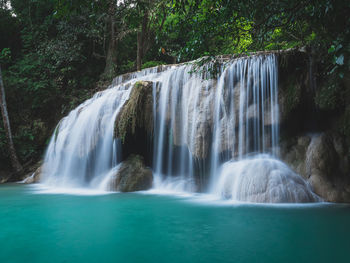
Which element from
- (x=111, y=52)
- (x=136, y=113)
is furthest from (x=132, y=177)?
(x=111, y=52)

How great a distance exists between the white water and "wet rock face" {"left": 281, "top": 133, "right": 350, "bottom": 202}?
28cm

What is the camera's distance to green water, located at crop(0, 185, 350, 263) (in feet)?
10.3

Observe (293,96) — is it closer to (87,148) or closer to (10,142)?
(87,148)

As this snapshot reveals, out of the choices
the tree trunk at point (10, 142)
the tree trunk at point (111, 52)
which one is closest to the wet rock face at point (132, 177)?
the tree trunk at point (10, 142)

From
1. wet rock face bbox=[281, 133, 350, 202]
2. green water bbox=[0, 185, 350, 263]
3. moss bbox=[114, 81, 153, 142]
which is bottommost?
green water bbox=[0, 185, 350, 263]

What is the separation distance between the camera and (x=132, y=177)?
8.51 meters

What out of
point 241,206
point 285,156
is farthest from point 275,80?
point 241,206

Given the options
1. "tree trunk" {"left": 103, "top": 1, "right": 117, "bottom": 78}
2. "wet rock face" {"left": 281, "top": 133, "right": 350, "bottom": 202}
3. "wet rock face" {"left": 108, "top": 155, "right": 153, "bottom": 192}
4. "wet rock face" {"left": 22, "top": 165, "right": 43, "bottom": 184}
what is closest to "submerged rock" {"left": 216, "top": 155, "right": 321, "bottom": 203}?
"wet rock face" {"left": 281, "top": 133, "right": 350, "bottom": 202}

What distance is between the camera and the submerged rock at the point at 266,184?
583 cm

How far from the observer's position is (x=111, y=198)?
704 centimetres

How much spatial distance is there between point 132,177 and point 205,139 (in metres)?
2.48

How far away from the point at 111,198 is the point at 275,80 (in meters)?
5.02

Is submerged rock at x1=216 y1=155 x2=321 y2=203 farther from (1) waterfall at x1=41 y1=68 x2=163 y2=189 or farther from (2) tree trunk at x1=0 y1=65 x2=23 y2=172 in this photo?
(2) tree trunk at x1=0 y1=65 x2=23 y2=172

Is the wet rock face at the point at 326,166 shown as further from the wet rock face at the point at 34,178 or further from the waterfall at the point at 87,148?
the wet rock face at the point at 34,178
